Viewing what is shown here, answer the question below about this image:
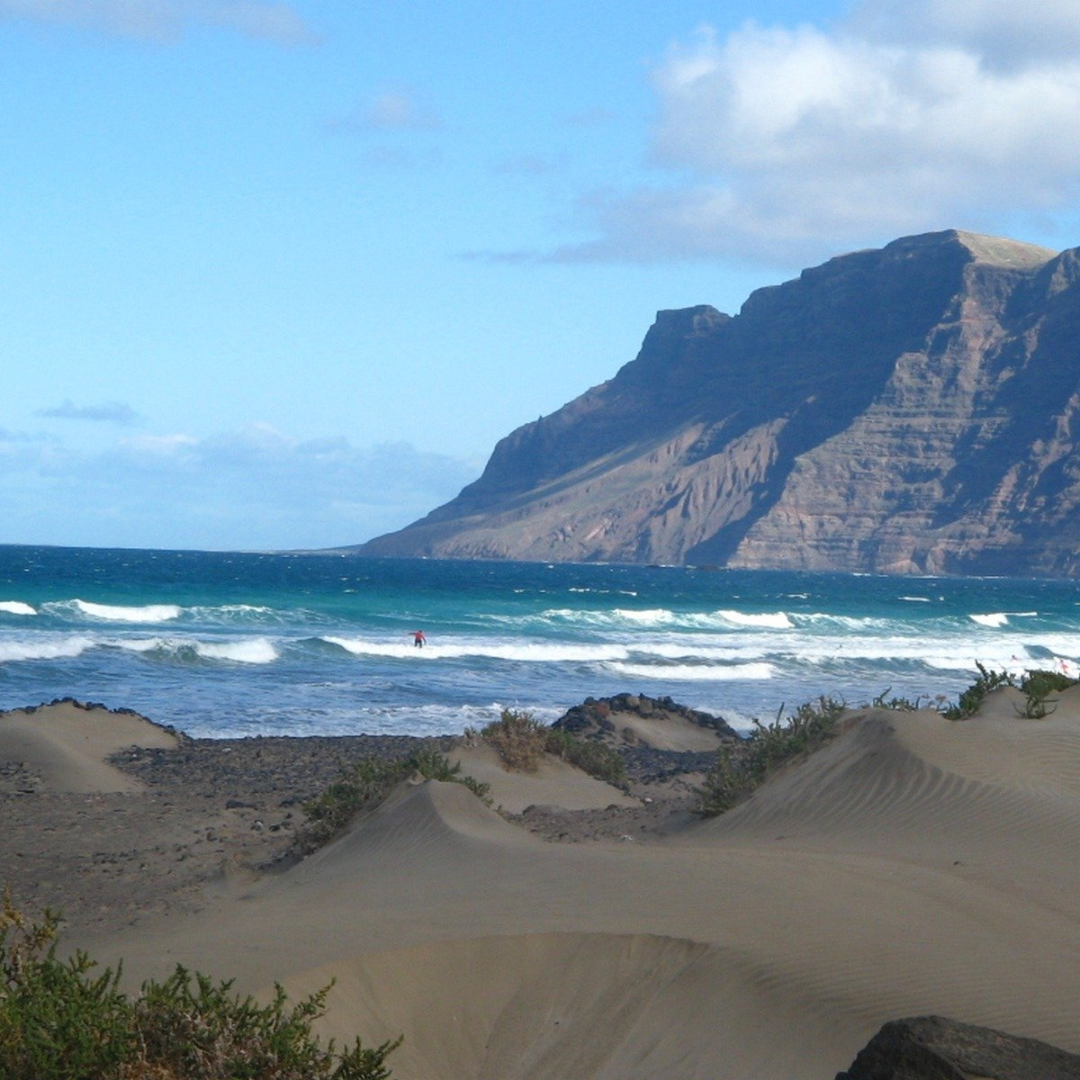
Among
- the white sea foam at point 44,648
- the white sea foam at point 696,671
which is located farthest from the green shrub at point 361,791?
the white sea foam at point 696,671

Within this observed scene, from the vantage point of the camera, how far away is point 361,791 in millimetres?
10727

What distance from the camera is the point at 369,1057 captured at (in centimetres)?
451

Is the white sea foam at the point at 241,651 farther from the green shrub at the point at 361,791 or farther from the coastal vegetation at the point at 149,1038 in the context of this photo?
the coastal vegetation at the point at 149,1038

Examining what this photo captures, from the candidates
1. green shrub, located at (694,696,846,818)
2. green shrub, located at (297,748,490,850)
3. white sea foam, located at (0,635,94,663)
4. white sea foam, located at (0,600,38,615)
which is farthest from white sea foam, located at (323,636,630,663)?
green shrub, located at (297,748,490,850)

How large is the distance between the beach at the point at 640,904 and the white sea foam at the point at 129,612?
114ft

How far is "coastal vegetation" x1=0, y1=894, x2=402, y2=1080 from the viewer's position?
4281mm

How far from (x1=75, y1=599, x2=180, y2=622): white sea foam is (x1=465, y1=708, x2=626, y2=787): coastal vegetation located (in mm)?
32969

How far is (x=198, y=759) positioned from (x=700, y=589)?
245 ft

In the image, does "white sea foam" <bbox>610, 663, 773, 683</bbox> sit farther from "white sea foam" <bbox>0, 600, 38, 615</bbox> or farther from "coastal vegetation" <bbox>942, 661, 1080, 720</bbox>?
"white sea foam" <bbox>0, 600, 38, 615</bbox>

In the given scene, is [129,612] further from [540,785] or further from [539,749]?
[540,785]

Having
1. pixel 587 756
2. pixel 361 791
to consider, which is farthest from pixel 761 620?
pixel 361 791

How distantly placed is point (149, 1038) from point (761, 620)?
5533 centimetres

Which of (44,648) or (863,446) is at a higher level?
(863,446)

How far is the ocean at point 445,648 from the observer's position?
25.3 metres
